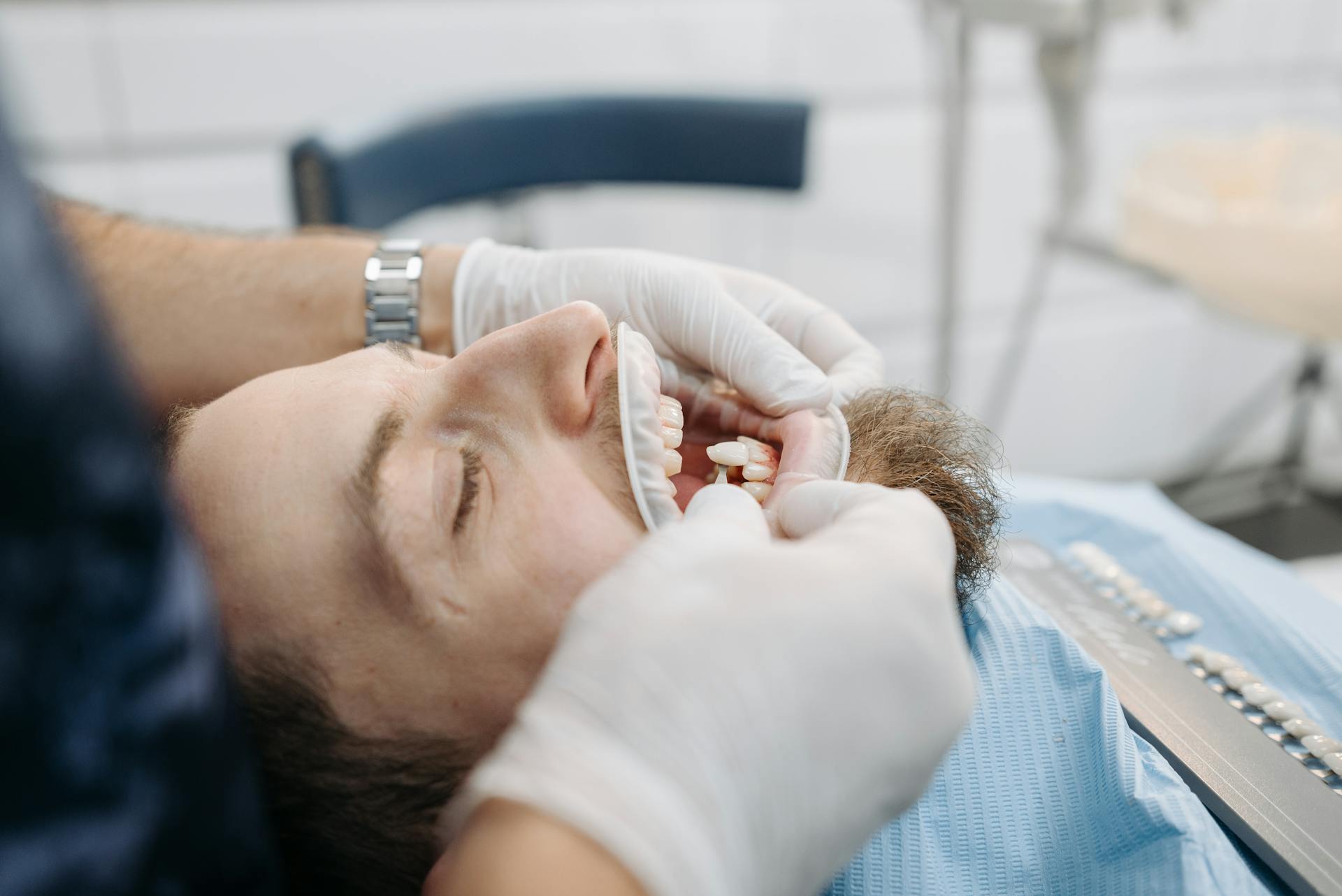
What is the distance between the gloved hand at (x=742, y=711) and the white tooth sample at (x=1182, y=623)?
52cm

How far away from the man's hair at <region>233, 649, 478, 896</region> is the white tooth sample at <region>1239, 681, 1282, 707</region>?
683 mm

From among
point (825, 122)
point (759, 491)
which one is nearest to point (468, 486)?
point (759, 491)

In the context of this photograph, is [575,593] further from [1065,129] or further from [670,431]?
[1065,129]

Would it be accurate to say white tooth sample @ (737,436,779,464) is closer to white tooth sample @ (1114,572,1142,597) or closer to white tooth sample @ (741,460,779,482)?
white tooth sample @ (741,460,779,482)

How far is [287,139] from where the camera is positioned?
188 centimetres

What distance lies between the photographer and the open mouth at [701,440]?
0.73m

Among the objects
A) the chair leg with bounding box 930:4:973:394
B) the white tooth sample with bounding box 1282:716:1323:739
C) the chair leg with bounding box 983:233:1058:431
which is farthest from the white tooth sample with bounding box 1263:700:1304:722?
the chair leg with bounding box 983:233:1058:431

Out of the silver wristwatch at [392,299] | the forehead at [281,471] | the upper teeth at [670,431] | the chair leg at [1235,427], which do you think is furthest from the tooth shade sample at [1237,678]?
the chair leg at [1235,427]

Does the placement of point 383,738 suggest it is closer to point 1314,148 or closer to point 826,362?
point 826,362

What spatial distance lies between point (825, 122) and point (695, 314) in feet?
5.34

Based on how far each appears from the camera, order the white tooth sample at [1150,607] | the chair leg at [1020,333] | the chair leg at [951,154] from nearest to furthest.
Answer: the white tooth sample at [1150,607] < the chair leg at [951,154] < the chair leg at [1020,333]

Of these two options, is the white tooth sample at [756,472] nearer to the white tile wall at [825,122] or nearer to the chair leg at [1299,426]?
the white tile wall at [825,122]

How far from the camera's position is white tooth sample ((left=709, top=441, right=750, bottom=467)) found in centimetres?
83

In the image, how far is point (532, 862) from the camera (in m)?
0.45
